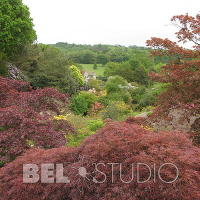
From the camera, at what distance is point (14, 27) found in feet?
69.3

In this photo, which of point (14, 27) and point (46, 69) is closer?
point (46, 69)

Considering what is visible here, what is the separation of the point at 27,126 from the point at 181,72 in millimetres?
4091

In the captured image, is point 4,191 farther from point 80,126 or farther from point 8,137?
point 80,126

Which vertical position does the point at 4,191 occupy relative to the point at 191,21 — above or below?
below

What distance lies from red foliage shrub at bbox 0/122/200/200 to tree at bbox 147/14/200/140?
3.30 metres

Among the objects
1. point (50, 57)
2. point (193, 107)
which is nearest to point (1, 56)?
point (50, 57)

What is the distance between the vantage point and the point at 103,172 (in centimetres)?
355

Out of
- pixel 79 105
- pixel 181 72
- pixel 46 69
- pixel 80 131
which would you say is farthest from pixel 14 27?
pixel 181 72

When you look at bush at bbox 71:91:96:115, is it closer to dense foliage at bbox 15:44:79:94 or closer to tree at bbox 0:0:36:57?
dense foliage at bbox 15:44:79:94

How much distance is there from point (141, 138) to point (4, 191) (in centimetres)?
202

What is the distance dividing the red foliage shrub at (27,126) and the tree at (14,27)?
1559cm

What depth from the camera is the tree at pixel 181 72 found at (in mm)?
7391

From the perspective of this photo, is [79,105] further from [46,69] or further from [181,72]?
[181,72]

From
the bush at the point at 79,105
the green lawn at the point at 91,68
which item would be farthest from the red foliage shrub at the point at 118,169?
the green lawn at the point at 91,68
